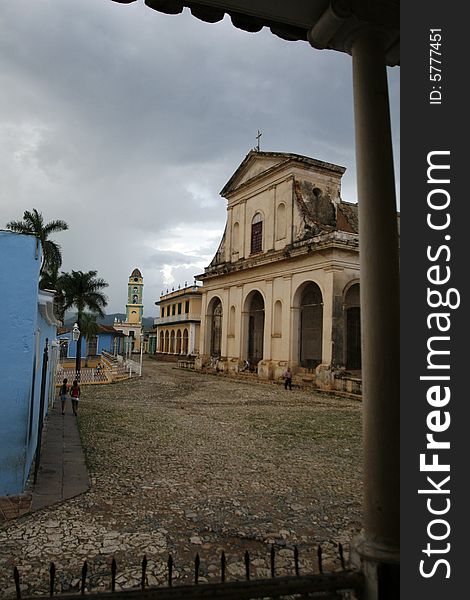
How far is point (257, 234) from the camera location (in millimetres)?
25906

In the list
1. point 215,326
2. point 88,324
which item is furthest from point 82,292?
point 215,326

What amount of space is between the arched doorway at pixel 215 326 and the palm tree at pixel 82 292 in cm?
788

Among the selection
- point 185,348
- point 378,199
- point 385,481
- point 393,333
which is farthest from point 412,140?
point 185,348

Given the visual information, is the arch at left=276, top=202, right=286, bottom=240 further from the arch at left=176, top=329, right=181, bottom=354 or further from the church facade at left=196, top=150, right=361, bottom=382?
the arch at left=176, top=329, right=181, bottom=354

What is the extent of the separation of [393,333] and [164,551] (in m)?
2.76

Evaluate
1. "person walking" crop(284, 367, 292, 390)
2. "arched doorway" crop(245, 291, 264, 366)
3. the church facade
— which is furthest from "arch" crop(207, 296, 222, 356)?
"person walking" crop(284, 367, 292, 390)

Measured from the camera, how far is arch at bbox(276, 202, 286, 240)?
23.4 m

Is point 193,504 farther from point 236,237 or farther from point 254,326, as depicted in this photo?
point 236,237

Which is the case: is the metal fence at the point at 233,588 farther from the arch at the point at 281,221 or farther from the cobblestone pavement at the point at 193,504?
the arch at the point at 281,221

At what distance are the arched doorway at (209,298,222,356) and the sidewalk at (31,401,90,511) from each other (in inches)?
786

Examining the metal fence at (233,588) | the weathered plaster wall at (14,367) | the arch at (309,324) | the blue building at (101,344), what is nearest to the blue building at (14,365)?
the weathered plaster wall at (14,367)

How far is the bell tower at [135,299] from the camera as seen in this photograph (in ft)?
210

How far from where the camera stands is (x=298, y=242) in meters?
21.7

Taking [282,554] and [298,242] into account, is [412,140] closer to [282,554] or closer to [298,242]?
[282,554]
